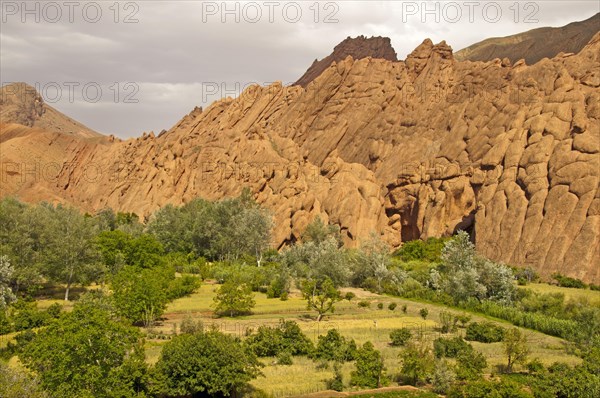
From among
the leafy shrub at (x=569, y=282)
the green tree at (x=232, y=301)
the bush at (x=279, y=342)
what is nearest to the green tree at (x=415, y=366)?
the bush at (x=279, y=342)

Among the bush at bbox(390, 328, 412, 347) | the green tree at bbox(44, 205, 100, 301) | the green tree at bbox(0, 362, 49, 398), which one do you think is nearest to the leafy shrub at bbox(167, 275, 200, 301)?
the green tree at bbox(44, 205, 100, 301)

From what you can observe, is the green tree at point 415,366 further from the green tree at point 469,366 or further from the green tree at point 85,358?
the green tree at point 85,358

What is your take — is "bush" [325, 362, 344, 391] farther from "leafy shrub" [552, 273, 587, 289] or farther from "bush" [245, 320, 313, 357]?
"leafy shrub" [552, 273, 587, 289]

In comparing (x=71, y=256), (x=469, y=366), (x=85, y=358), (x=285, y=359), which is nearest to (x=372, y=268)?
(x=71, y=256)

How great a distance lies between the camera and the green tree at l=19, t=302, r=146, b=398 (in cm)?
2595

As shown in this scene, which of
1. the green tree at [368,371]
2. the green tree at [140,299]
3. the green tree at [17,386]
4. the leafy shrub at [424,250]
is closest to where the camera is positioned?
the green tree at [17,386]

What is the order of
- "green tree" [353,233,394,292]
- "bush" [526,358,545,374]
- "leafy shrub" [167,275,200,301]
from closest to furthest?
"bush" [526,358,545,374]
"leafy shrub" [167,275,200,301]
"green tree" [353,233,394,292]

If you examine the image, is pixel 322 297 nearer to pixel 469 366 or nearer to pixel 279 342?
pixel 279 342

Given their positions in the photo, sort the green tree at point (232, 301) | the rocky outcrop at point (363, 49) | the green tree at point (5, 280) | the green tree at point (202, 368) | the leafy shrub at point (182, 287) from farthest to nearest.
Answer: the rocky outcrop at point (363, 49) → the leafy shrub at point (182, 287) → the green tree at point (232, 301) → the green tree at point (5, 280) → the green tree at point (202, 368)

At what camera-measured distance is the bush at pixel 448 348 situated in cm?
3898

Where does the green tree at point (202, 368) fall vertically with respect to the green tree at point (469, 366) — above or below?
above

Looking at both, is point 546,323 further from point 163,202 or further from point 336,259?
point 163,202

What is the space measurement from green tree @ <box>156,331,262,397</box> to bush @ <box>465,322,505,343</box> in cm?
2238

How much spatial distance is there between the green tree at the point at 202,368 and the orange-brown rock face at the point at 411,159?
2251 inches
